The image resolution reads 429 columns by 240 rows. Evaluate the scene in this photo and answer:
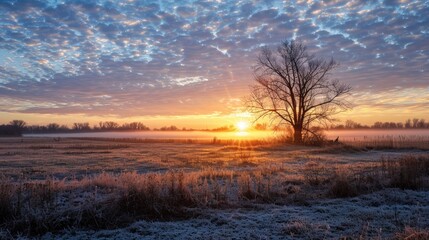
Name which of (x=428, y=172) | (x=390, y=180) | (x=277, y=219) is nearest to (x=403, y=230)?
(x=277, y=219)

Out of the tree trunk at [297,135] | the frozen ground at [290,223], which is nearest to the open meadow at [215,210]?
the frozen ground at [290,223]

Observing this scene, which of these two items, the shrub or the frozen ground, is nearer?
the frozen ground

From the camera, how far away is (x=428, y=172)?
45.3ft

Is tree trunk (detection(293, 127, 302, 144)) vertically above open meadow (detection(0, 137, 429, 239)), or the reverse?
tree trunk (detection(293, 127, 302, 144))

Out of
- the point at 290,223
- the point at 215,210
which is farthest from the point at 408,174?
the point at 215,210

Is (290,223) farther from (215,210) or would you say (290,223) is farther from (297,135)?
(297,135)

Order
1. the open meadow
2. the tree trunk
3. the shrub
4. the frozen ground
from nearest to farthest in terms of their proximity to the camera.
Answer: the frozen ground < the open meadow < the shrub < the tree trunk

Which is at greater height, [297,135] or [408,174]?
[297,135]

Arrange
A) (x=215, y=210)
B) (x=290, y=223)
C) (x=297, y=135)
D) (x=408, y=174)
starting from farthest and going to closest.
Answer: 1. (x=297, y=135)
2. (x=408, y=174)
3. (x=215, y=210)
4. (x=290, y=223)

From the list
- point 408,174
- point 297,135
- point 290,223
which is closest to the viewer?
point 290,223

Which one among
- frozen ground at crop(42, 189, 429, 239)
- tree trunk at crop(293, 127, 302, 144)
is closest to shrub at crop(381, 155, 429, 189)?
frozen ground at crop(42, 189, 429, 239)

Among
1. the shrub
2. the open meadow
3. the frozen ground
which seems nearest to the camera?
the frozen ground

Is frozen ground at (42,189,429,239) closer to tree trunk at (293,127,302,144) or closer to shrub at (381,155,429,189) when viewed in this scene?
shrub at (381,155,429,189)

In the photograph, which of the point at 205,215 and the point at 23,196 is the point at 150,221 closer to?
the point at 205,215
